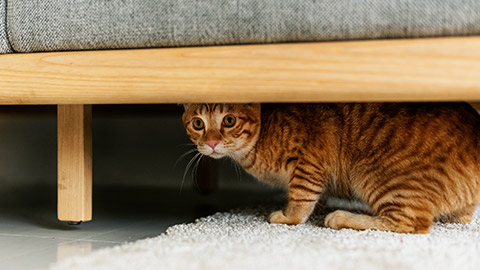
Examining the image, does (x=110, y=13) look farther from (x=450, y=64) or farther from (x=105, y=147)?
(x=105, y=147)

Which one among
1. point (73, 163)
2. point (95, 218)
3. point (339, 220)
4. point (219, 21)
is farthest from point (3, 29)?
point (339, 220)

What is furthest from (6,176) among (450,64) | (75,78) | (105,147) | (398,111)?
(450,64)

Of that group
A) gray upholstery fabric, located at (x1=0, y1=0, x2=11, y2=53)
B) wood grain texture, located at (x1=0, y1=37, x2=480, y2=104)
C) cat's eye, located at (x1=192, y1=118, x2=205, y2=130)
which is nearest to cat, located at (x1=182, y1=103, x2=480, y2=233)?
cat's eye, located at (x1=192, y1=118, x2=205, y2=130)

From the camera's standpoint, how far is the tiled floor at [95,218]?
127 cm

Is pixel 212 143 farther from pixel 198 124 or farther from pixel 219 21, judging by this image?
pixel 219 21

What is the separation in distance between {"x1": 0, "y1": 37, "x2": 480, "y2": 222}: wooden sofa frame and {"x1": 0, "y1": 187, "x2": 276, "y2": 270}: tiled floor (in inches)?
14.3

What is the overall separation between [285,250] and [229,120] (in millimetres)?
543

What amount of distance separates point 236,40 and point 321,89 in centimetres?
22

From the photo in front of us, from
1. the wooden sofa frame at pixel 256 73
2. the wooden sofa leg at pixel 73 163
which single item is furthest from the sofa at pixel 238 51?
the wooden sofa leg at pixel 73 163

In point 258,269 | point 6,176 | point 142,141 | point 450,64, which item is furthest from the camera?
point 142,141

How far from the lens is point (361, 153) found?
1439 millimetres

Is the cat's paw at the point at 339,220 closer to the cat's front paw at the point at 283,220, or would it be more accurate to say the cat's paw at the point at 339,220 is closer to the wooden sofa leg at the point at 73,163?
the cat's front paw at the point at 283,220

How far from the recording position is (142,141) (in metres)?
2.76

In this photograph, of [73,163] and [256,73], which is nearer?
[256,73]
